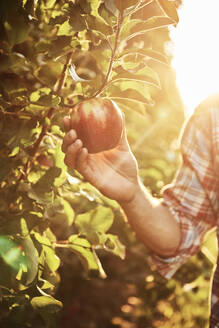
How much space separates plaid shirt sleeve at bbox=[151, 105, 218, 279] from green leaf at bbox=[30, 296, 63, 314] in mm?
828

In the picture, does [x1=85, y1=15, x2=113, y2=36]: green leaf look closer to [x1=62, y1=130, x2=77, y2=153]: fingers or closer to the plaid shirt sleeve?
[x1=62, y1=130, x2=77, y2=153]: fingers

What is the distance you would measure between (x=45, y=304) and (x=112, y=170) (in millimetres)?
459

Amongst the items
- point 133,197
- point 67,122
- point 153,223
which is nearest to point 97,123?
point 67,122

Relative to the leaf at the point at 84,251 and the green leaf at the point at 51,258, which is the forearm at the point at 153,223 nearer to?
the leaf at the point at 84,251

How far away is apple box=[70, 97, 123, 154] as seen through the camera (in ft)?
3.55

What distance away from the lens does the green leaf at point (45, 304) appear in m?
0.95

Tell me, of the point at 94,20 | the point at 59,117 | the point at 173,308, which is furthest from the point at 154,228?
the point at 173,308

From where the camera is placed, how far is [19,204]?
1.12 m

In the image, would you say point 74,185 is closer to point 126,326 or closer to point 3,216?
point 3,216

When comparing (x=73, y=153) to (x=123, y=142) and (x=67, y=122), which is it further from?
(x=123, y=142)

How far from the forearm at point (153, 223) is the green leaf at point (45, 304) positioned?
0.55 meters

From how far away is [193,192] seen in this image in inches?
67.9

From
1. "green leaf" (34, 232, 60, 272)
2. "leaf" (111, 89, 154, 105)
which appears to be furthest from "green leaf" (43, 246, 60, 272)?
"leaf" (111, 89, 154, 105)

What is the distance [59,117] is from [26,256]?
0.46m
